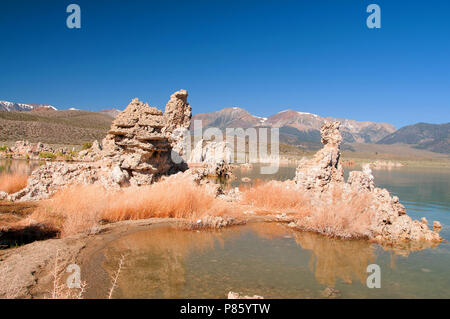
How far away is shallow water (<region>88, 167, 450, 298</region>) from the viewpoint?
4.56 metres

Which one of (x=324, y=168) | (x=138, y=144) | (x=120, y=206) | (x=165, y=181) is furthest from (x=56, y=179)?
(x=324, y=168)

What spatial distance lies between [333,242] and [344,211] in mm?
977

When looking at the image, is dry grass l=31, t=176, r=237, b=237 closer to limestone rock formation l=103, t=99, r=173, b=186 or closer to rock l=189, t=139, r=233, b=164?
limestone rock formation l=103, t=99, r=173, b=186

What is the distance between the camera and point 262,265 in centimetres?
557

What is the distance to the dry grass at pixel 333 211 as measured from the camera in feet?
24.8

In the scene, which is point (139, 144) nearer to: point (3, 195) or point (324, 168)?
point (3, 195)

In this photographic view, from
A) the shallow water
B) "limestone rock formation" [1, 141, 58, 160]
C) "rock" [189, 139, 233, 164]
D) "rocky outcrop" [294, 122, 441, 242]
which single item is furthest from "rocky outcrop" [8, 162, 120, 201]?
"limestone rock formation" [1, 141, 58, 160]

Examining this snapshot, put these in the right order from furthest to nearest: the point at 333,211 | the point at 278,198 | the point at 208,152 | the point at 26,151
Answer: the point at 208,152 < the point at 26,151 < the point at 278,198 < the point at 333,211

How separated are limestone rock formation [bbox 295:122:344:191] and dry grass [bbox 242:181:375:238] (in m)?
0.50

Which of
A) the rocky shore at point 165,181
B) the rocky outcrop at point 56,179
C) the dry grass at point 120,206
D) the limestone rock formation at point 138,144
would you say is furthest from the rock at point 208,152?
the dry grass at point 120,206

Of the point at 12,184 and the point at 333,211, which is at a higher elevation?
the point at 12,184

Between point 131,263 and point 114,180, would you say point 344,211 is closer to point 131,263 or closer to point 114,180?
point 131,263

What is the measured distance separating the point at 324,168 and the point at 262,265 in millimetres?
6341

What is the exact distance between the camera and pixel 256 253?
625 centimetres
